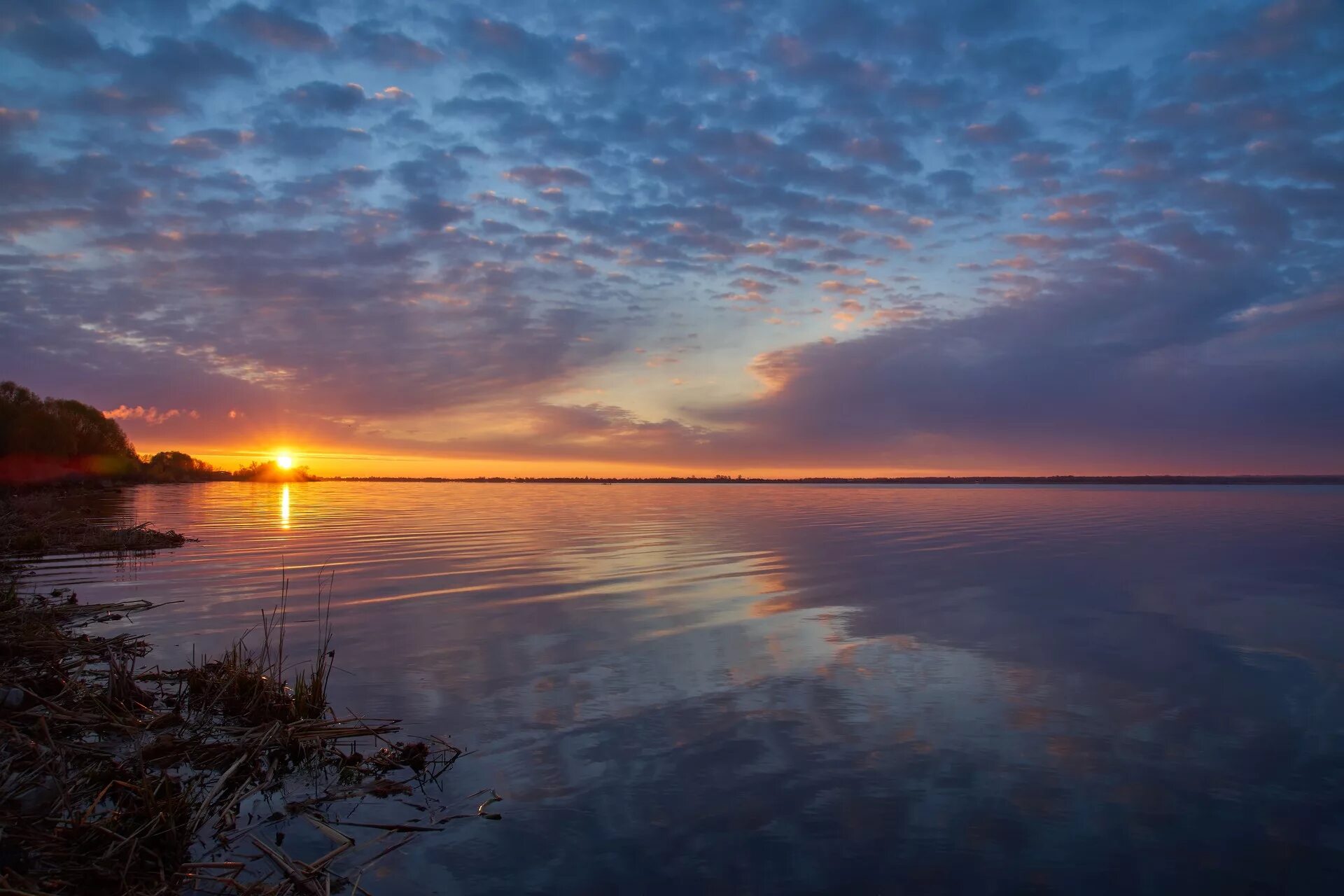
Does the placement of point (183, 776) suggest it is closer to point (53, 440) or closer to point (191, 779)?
point (191, 779)

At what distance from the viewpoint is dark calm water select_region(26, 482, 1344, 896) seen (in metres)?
6.43

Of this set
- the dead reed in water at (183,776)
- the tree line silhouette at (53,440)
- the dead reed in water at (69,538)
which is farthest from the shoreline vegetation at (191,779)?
the tree line silhouette at (53,440)

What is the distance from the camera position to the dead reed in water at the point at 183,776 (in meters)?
5.47

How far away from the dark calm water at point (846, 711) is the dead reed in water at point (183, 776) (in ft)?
2.18

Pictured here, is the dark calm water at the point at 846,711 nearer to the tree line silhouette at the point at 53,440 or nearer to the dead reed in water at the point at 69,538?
the dead reed in water at the point at 69,538

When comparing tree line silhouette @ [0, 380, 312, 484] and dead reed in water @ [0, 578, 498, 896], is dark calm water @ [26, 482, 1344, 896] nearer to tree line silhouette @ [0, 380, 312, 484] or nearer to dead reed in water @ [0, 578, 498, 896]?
dead reed in water @ [0, 578, 498, 896]

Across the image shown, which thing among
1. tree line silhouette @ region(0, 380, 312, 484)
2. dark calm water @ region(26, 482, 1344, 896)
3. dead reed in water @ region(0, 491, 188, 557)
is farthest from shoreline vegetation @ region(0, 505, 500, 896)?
tree line silhouette @ region(0, 380, 312, 484)

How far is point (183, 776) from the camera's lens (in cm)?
741

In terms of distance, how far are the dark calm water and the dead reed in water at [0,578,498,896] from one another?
664 mm

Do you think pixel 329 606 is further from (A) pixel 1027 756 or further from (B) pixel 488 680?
(A) pixel 1027 756

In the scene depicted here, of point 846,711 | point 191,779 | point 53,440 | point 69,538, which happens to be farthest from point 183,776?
point 53,440

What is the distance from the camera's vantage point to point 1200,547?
32594mm

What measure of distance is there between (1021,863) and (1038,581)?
1801cm

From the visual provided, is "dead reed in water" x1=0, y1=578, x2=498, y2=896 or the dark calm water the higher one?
"dead reed in water" x1=0, y1=578, x2=498, y2=896
